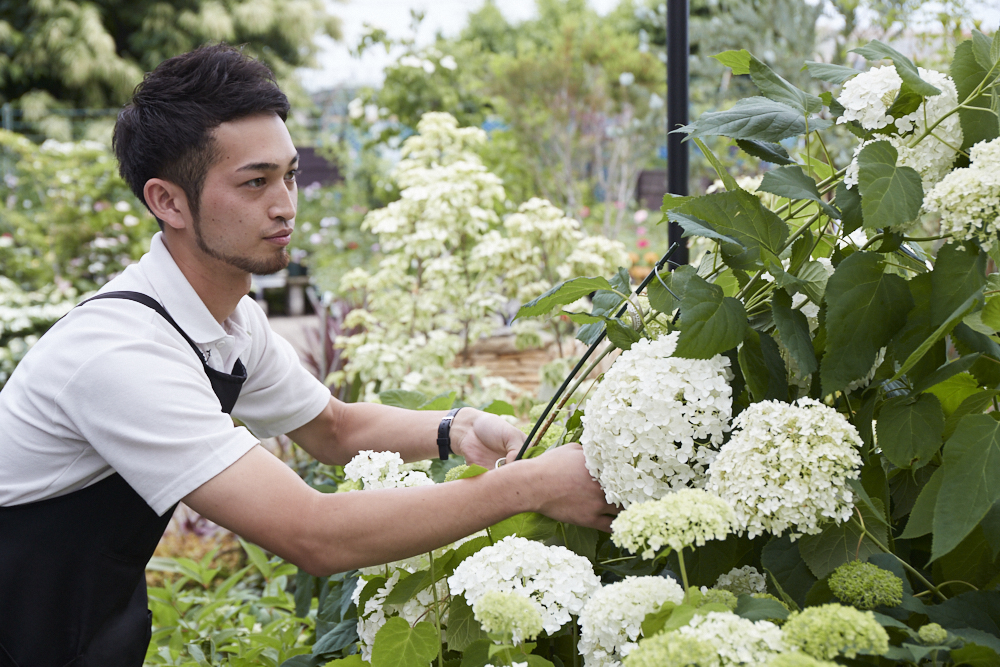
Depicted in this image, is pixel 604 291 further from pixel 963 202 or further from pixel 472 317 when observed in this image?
pixel 472 317

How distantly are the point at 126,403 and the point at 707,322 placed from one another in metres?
0.77

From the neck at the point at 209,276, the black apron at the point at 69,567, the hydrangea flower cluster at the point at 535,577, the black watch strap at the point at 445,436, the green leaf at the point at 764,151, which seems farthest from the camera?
the black watch strap at the point at 445,436

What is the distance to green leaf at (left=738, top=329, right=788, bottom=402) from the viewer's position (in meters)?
0.78

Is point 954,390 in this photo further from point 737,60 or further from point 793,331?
point 737,60

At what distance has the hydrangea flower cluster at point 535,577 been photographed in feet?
2.43

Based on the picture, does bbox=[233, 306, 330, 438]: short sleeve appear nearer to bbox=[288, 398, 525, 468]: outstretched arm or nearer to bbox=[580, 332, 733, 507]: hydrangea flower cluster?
bbox=[288, 398, 525, 468]: outstretched arm

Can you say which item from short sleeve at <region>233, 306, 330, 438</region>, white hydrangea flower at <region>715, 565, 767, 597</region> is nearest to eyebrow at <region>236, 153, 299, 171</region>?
short sleeve at <region>233, 306, 330, 438</region>

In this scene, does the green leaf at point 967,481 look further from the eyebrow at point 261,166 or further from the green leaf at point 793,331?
the eyebrow at point 261,166

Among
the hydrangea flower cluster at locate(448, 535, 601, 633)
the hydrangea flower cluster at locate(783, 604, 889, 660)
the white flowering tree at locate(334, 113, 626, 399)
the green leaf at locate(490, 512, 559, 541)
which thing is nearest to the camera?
the hydrangea flower cluster at locate(783, 604, 889, 660)

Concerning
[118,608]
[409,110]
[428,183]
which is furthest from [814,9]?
[118,608]

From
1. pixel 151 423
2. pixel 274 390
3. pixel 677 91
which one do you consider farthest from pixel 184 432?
pixel 677 91

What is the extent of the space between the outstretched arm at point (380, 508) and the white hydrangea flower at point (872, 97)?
496 millimetres

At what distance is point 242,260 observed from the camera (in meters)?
1.26

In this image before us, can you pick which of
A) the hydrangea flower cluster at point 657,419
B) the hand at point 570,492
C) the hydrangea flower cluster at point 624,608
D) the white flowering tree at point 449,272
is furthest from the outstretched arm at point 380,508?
the white flowering tree at point 449,272
